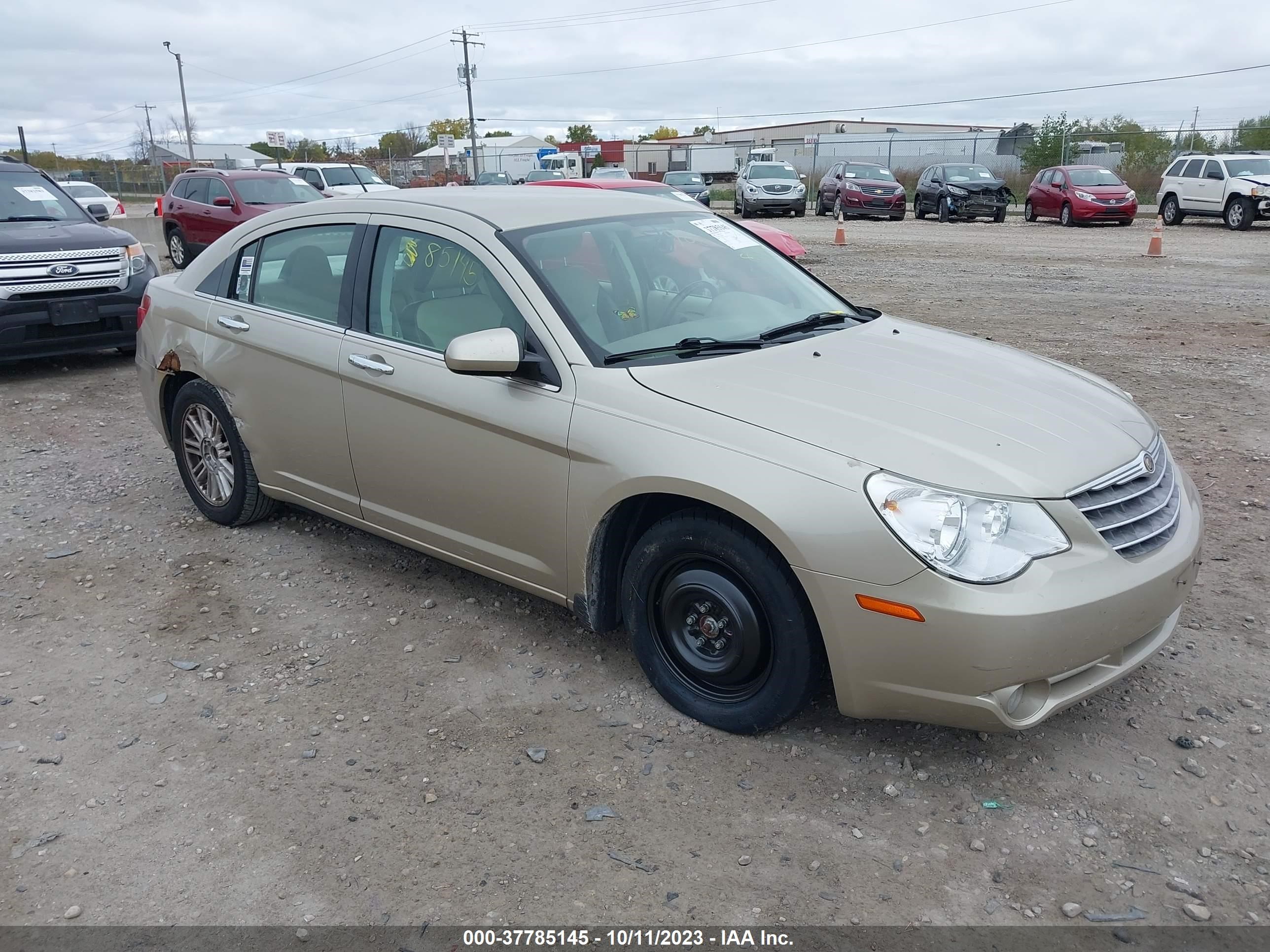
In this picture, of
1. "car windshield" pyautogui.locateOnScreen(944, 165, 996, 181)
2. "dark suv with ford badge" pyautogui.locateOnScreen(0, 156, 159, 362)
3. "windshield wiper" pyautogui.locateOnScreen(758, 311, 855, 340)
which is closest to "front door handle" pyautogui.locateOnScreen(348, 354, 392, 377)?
"windshield wiper" pyautogui.locateOnScreen(758, 311, 855, 340)

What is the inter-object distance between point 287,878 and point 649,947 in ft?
3.28

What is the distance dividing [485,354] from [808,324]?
1.36 m

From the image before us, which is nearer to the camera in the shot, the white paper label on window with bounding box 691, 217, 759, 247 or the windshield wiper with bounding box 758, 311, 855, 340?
the windshield wiper with bounding box 758, 311, 855, 340

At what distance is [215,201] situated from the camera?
1664 cm

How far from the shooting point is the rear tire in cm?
2397

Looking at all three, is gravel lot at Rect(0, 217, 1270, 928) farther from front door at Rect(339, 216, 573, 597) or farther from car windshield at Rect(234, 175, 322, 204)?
car windshield at Rect(234, 175, 322, 204)

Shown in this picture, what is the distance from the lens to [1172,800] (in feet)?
9.59

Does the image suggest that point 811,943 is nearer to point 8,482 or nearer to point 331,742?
point 331,742

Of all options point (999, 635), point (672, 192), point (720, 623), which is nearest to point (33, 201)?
point (672, 192)

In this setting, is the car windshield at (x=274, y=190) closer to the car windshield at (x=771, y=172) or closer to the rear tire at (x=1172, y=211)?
the car windshield at (x=771, y=172)

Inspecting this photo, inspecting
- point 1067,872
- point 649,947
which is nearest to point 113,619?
point 649,947

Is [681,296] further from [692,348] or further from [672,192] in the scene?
[672,192]

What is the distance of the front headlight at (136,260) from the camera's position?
9.12 m

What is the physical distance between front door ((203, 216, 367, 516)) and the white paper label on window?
1448 mm
